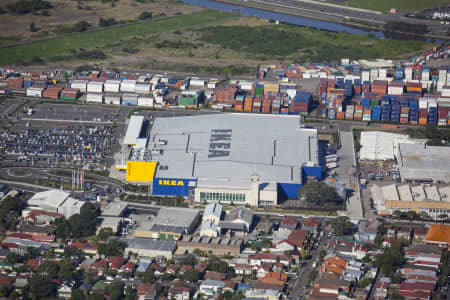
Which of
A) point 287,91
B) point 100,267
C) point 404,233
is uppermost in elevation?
point 287,91

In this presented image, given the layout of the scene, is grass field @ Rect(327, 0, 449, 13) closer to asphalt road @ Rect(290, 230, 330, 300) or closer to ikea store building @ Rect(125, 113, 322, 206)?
ikea store building @ Rect(125, 113, 322, 206)

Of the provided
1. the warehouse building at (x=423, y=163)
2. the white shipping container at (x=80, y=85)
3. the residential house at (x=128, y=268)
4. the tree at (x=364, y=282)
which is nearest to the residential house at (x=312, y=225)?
the tree at (x=364, y=282)

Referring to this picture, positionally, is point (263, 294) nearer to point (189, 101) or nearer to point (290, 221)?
point (290, 221)

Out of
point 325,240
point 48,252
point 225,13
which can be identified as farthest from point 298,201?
point 225,13

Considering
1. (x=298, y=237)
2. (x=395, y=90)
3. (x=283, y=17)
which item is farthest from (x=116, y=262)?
(x=283, y=17)

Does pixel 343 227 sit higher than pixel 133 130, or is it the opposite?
pixel 133 130

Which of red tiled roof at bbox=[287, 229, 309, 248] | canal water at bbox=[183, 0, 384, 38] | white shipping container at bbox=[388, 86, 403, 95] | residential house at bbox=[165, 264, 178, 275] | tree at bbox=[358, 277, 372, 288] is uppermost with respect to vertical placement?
canal water at bbox=[183, 0, 384, 38]

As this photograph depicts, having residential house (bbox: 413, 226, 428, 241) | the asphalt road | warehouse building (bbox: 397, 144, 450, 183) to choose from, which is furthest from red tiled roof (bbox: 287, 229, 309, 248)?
warehouse building (bbox: 397, 144, 450, 183)

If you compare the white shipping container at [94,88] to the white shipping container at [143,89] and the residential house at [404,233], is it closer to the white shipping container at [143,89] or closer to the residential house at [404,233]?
the white shipping container at [143,89]
